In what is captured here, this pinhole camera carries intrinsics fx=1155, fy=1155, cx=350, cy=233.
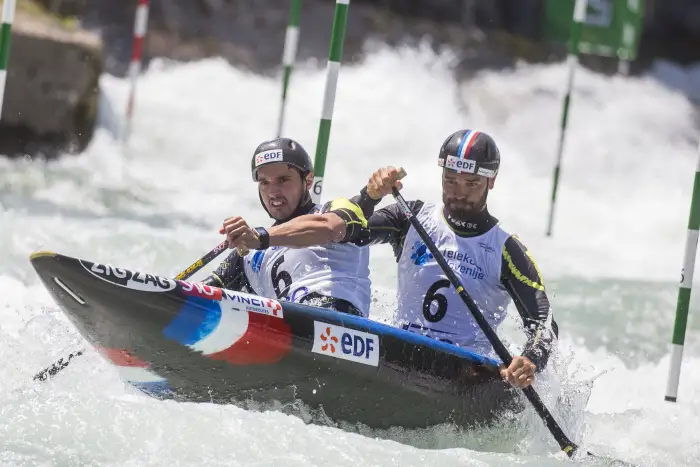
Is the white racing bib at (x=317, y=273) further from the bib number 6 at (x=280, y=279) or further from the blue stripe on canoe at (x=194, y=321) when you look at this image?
the blue stripe on canoe at (x=194, y=321)

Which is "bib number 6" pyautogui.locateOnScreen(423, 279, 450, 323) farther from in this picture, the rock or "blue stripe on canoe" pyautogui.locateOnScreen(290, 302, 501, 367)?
the rock

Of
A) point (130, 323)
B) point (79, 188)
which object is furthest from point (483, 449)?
point (79, 188)

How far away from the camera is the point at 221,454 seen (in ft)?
13.1

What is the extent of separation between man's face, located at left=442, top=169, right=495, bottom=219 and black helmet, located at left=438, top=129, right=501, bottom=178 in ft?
0.11

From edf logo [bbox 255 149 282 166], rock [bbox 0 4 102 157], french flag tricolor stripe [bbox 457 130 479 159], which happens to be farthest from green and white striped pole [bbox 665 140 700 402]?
rock [bbox 0 4 102 157]

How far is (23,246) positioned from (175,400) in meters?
4.14

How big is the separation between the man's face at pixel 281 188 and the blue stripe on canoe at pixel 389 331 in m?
0.60

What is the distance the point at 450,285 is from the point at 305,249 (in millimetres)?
667

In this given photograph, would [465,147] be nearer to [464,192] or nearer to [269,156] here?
[464,192]

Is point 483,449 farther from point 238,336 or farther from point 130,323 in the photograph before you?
point 130,323

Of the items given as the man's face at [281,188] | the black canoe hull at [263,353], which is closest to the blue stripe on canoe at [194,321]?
the black canoe hull at [263,353]

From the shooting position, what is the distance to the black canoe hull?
12.8 ft

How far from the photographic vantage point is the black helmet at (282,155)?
4664 millimetres

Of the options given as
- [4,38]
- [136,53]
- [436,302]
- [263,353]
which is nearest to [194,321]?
[263,353]
